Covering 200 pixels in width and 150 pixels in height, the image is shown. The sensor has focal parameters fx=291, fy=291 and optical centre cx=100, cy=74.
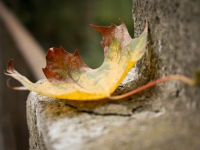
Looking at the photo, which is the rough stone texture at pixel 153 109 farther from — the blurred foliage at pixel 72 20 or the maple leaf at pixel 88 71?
the blurred foliage at pixel 72 20

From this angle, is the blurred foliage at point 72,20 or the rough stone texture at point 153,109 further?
the blurred foliage at point 72,20

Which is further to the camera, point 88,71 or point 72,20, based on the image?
point 72,20

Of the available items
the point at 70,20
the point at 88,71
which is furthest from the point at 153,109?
the point at 70,20

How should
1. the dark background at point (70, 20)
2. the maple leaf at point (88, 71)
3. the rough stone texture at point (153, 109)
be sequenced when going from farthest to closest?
the dark background at point (70, 20) → the maple leaf at point (88, 71) → the rough stone texture at point (153, 109)

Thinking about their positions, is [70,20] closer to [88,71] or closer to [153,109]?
[88,71]

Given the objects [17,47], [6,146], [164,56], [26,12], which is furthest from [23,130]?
[26,12]

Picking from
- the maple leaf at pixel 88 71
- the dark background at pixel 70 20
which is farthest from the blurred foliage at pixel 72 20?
the maple leaf at pixel 88 71
